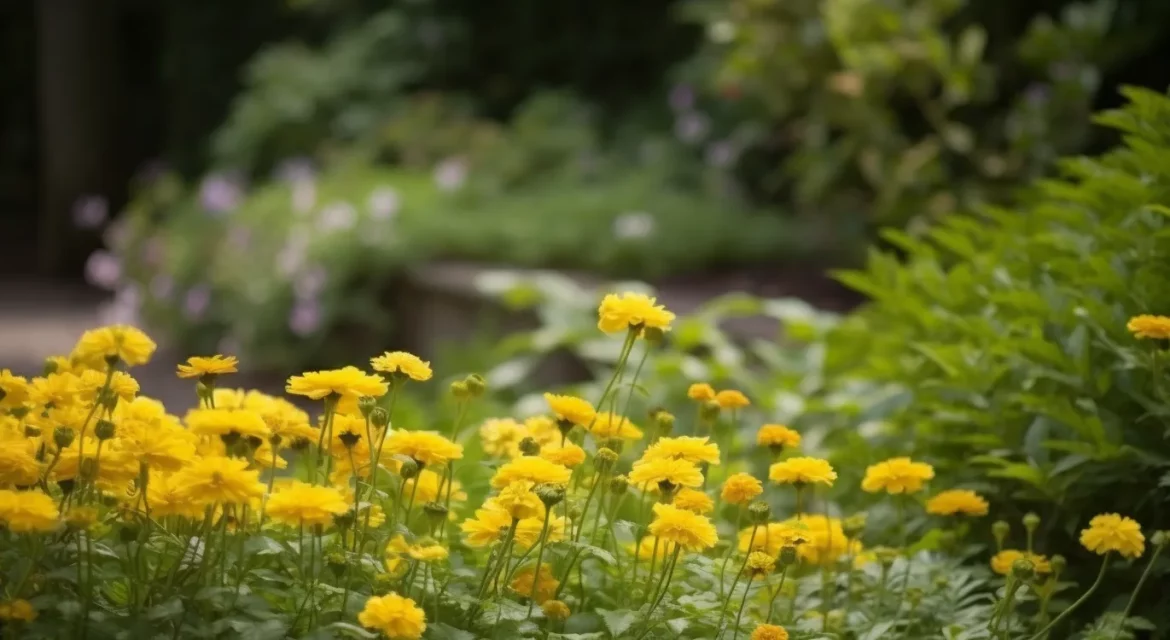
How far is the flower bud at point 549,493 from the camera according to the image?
125 centimetres

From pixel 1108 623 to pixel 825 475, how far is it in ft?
1.84

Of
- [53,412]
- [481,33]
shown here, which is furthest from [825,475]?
[481,33]

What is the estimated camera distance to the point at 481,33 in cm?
784

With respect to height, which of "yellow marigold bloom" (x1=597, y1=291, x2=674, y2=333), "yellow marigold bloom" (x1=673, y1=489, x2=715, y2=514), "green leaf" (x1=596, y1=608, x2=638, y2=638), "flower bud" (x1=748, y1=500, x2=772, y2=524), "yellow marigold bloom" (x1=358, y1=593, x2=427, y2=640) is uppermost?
"yellow marigold bloom" (x1=597, y1=291, x2=674, y2=333)

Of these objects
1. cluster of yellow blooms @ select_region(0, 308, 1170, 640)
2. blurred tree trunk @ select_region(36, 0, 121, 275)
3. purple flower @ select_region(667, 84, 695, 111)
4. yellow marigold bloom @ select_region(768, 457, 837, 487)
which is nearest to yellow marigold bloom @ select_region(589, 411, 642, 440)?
cluster of yellow blooms @ select_region(0, 308, 1170, 640)

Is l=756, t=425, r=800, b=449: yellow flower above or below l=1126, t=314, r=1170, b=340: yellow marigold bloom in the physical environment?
below

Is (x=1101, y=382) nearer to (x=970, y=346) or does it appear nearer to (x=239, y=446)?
(x=970, y=346)

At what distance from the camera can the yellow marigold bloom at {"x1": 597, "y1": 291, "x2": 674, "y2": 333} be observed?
1461mm

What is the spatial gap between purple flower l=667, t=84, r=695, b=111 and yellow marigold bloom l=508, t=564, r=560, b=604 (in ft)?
17.2

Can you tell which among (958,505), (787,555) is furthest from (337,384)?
(958,505)

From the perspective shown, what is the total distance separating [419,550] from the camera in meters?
1.30

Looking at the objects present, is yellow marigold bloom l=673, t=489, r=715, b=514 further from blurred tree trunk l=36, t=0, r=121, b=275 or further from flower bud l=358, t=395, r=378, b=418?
blurred tree trunk l=36, t=0, r=121, b=275

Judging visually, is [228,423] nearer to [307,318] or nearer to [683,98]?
[307,318]

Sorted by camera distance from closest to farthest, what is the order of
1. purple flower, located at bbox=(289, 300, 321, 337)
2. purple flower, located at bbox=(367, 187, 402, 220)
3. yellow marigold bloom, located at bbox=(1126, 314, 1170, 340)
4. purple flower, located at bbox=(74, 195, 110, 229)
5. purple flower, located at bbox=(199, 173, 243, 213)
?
yellow marigold bloom, located at bbox=(1126, 314, 1170, 340)
purple flower, located at bbox=(289, 300, 321, 337)
purple flower, located at bbox=(367, 187, 402, 220)
purple flower, located at bbox=(199, 173, 243, 213)
purple flower, located at bbox=(74, 195, 110, 229)
